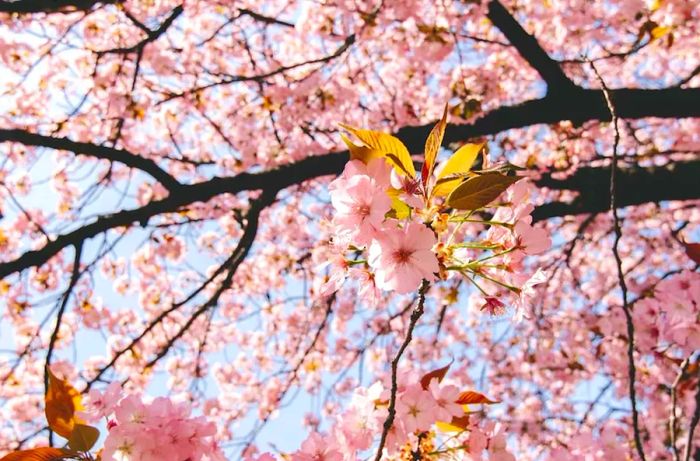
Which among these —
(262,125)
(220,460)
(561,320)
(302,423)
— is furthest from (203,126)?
(220,460)

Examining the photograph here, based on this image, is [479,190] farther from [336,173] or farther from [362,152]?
[336,173]

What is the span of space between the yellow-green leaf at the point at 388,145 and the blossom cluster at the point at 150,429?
817 millimetres

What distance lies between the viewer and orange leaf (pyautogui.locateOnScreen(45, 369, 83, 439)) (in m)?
1.20

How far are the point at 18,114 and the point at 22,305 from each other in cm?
221

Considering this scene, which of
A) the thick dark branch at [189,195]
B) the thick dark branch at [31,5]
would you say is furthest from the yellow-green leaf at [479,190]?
the thick dark branch at [189,195]

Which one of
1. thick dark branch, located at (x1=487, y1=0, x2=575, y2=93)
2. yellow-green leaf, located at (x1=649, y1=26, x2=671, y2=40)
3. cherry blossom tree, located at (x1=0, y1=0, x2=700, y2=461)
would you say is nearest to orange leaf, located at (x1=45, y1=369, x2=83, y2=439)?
cherry blossom tree, located at (x1=0, y1=0, x2=700, y2=461)

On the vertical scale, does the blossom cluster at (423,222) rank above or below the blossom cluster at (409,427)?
above

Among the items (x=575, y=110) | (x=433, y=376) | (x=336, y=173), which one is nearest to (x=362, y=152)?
(x=433, y=376)

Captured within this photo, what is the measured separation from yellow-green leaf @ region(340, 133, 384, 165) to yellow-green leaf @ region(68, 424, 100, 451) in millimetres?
840

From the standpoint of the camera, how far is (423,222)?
1.07m

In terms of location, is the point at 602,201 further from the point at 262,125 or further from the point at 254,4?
the point at 254,4

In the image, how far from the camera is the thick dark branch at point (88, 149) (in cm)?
261

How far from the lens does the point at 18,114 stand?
5.58m

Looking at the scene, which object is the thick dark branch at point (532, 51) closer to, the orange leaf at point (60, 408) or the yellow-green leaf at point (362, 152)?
the yellow-green leaf at point (362, 152)
